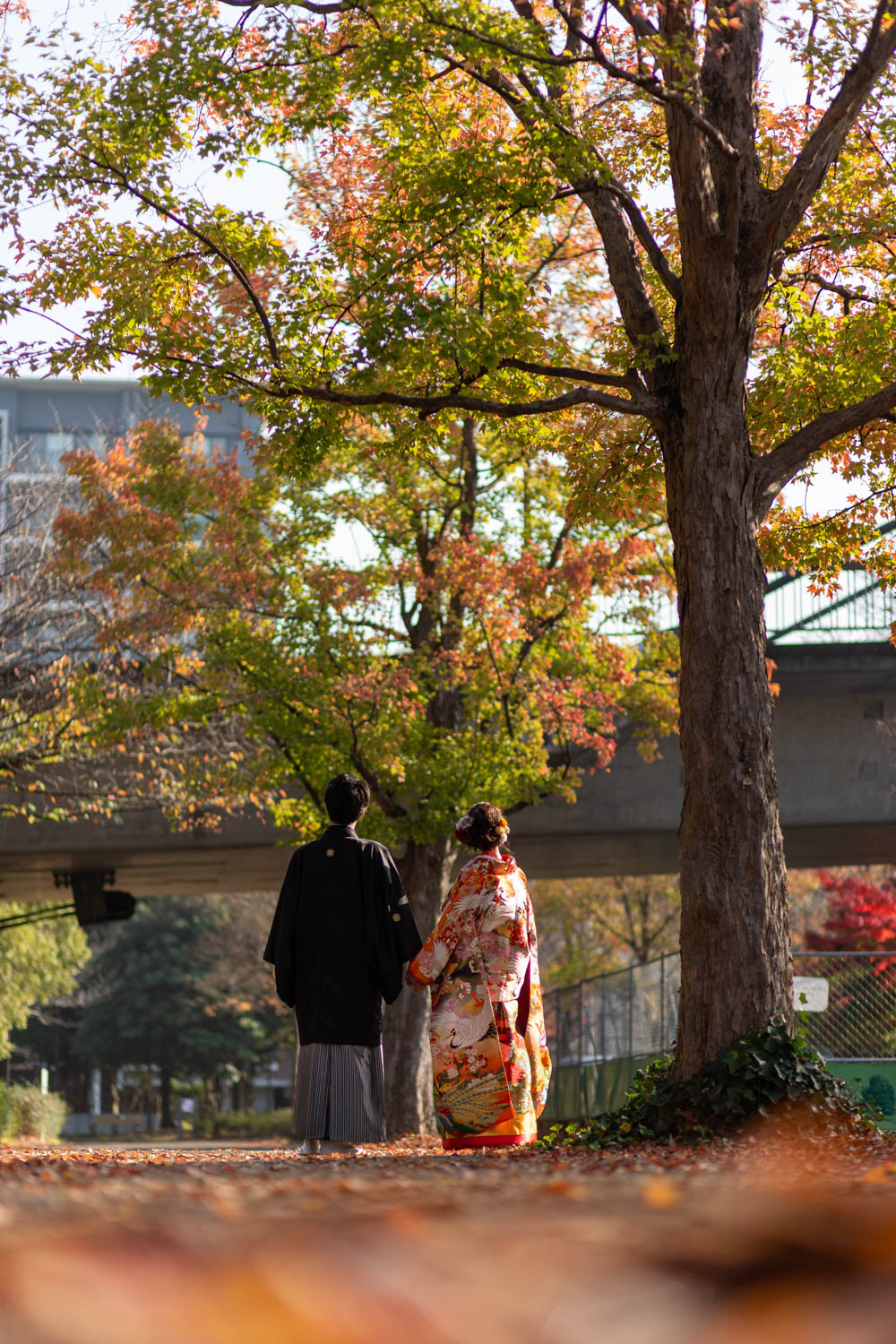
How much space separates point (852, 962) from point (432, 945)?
38.1ft

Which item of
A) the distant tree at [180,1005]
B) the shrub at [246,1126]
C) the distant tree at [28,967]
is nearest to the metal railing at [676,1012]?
the distant tree at [28,967]

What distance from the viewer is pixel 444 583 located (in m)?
16.9

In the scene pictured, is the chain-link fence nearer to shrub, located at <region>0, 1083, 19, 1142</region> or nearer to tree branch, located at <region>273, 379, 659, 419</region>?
tree branch, located at <region>273, 379, 659, 419</region>

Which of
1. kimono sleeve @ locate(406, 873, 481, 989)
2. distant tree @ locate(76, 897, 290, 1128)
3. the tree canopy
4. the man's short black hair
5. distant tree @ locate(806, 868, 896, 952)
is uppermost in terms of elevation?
the tree canopy

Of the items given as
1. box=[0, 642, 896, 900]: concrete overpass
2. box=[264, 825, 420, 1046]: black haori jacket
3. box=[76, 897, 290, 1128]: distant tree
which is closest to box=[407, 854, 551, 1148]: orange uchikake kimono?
box=[264, 825, 420, 1046]: black haori jacket

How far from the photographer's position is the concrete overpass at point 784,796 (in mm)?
20766

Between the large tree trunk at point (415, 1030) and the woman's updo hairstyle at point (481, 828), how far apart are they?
8.96 meters

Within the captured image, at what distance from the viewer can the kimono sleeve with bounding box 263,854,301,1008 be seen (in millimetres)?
8133

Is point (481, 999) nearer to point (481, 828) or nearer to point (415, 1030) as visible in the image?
point (481, 828)

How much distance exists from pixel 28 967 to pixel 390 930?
26.1m

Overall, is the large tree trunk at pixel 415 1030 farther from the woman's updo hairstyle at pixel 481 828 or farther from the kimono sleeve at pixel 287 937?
the kimono sleeve at pixel 287 937

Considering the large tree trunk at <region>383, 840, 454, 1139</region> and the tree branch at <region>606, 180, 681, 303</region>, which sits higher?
the tree branch at <region>606, 180, 681, 303</region>

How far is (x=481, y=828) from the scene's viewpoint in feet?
27.2

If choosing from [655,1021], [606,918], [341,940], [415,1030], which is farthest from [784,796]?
[606,918]
